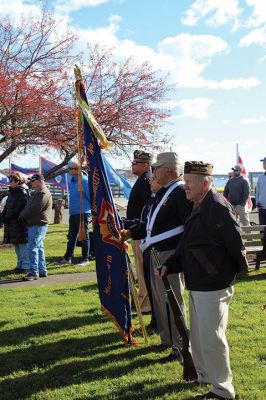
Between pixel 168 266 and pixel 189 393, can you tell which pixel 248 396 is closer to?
pixel 189 393

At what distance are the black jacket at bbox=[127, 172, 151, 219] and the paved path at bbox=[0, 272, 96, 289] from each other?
2.88 metres

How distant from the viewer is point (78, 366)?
4.91 m

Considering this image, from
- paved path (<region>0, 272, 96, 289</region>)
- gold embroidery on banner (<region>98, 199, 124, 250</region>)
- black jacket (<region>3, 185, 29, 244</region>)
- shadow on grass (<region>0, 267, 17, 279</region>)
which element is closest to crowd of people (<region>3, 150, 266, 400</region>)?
gold embroidery on banner (<region>98, 199, 124, 250</region>)

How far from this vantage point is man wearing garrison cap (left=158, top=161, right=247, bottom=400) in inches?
152

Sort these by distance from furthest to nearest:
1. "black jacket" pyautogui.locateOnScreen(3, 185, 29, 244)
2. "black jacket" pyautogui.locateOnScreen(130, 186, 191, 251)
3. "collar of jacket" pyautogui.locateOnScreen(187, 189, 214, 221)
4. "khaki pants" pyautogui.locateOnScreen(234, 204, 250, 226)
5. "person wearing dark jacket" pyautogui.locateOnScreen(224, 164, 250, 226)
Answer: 1. "khaki pants" pyautogui.locateOnScreen(234, 204, 250, 226)
2. "person wearing dark jacket" pyautogui.locateOnScreen(224, 164, 250, 226)
3. "black jacket" pyautogui.locateOnScreen(3, 185, 29, 244)
4. "black jacket" pyautogui.locateOnScreen(130, 186, 191, 251)
5. "collar of jacket" pyautogui.locateOnScreen(187, 189, 214, 221)

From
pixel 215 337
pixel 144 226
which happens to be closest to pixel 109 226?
pixel 144 226

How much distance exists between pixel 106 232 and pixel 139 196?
125 centimetres

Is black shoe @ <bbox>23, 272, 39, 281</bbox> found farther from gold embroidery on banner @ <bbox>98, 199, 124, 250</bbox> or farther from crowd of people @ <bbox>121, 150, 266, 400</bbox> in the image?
crowd of people @ <bbox>121, 150, 266, 400</bbox>

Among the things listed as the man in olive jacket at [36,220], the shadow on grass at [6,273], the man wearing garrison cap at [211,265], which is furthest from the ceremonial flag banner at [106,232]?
the shadow on grass at [6,273]

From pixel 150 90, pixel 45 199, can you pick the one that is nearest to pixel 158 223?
pixel 45 199

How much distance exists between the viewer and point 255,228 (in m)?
9.83

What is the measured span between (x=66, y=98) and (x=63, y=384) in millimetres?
9594

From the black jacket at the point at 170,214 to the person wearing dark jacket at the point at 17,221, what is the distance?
17.9ft

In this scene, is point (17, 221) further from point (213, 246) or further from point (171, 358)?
point (213, 246)
